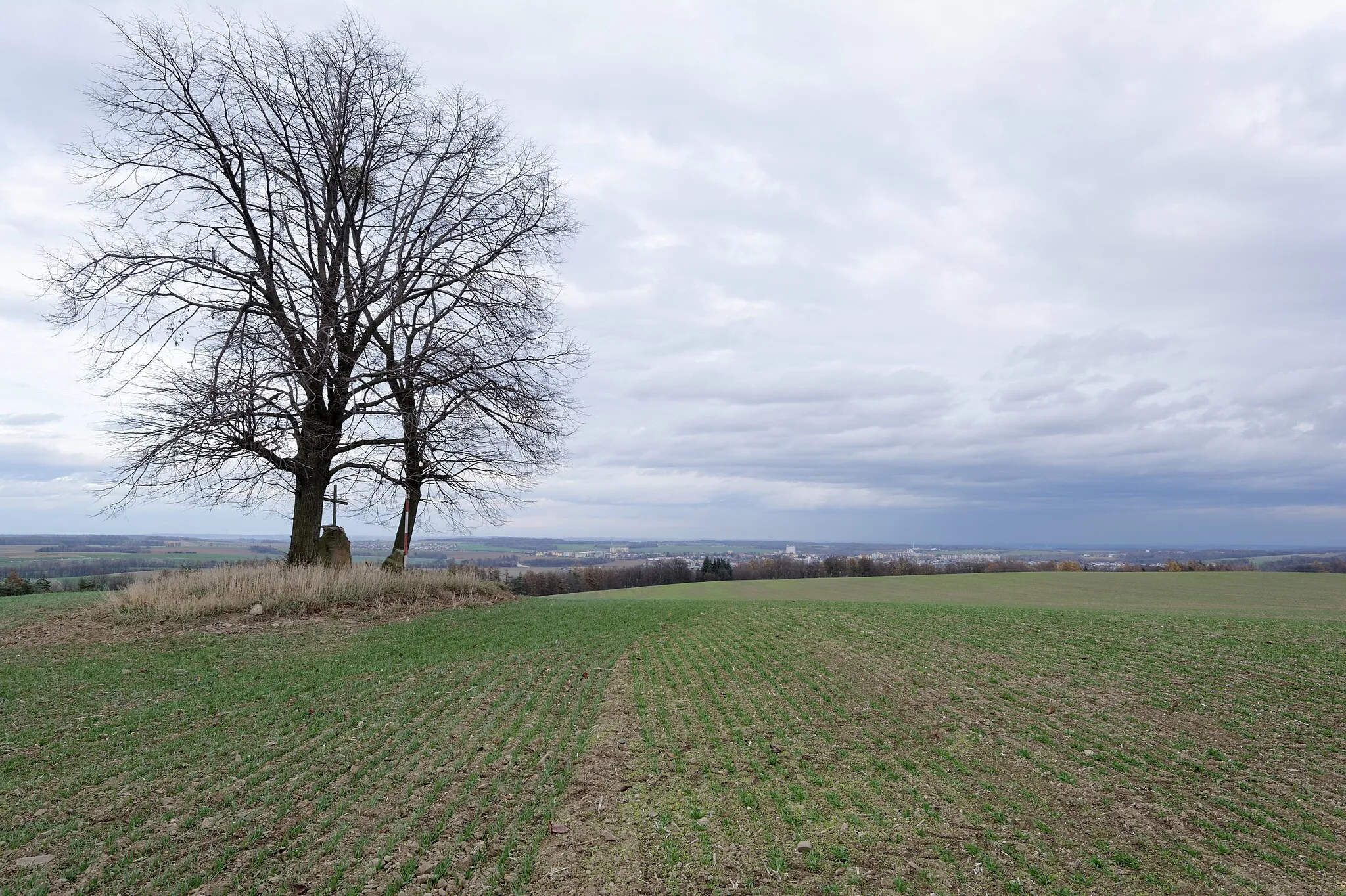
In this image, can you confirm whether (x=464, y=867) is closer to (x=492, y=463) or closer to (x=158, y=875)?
(x=158, y=875)

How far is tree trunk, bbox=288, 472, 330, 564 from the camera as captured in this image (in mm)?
17125

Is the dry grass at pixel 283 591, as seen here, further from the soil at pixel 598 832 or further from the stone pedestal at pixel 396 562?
the soil at pixel 598 832

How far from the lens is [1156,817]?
5078 mm

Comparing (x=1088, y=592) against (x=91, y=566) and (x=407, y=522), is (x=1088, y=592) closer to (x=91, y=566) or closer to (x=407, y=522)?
(x=407, y=522)

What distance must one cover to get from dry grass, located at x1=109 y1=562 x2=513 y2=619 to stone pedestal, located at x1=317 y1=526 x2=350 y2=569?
100 centimetres

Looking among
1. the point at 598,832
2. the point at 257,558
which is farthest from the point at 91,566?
the point at 598,832

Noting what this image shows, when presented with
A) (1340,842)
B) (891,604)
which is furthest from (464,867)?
(891,604)

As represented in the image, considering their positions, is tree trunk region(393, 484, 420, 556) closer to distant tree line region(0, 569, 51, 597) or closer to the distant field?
the distant field

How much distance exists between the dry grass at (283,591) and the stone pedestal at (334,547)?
1004 millimetres

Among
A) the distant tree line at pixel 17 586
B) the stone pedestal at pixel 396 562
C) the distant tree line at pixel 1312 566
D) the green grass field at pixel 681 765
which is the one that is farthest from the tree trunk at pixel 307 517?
the distant tree line at pixel 1312 566

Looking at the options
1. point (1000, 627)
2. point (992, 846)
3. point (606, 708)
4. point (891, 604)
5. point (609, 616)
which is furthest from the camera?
point (891, 604)

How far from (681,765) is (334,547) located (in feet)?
47.0

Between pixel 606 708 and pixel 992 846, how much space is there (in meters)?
4.15

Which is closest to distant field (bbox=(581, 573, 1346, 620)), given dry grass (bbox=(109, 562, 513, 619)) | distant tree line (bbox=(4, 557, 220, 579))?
dry grass (bbox=(109, 562, 513, 619))
